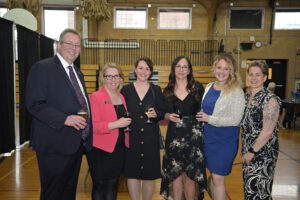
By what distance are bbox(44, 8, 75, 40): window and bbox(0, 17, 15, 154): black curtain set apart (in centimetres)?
861

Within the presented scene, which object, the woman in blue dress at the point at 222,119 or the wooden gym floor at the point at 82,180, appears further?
the wooden gym floor at the point at 82,180

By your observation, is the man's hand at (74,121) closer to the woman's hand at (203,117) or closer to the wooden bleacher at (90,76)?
the woman's hand at (203,117)

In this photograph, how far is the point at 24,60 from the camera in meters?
4.93

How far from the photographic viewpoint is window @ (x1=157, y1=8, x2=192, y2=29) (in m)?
12.0

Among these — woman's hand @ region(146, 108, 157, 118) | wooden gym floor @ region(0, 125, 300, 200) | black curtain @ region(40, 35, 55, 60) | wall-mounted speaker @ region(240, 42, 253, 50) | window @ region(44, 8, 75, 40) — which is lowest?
wooden gym floor @ region(0, 125, 300, 200)

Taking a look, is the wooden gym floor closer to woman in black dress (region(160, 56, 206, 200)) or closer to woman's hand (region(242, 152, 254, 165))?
woman in black dress (region(160, 56, 206, 200))

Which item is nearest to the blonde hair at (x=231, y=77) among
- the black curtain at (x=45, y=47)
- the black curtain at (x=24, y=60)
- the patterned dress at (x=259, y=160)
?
the patterned dress at (x=259, y=160)

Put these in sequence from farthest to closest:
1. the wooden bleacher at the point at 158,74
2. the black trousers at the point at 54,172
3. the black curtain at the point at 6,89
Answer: the wooden bleacher at the point at 158,74 → the black curtain at the point at 6,89 → the black trousers at the point at 54,172

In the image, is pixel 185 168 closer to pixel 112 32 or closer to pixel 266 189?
pixel 266 189

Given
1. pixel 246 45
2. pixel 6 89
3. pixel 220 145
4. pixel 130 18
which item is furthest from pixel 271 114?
pixel 130 18

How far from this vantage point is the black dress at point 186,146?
231 cm

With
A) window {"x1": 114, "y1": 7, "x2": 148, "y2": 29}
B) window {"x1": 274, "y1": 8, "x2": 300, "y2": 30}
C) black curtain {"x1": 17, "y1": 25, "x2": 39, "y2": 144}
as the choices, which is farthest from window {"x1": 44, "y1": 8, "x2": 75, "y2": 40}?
window {"x1": 274, "y1": 8, "x2": 300, "y2": 30}

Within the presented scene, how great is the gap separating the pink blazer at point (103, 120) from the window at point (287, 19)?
495 inches

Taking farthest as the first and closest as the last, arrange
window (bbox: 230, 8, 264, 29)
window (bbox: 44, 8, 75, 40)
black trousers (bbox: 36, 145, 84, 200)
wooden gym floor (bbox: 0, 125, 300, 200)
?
1. window (bbox: 44, 8, 75, 40)
2. window (bbox: 230, 8, 264, 29)
3. wooden gym floor (bbox: 0, 125, 300, 200)
4. black trousers (bbox: 36, 145, 84, 200)
